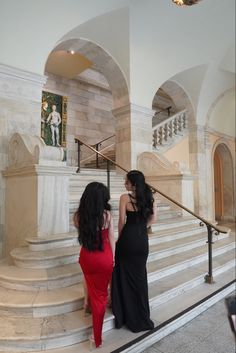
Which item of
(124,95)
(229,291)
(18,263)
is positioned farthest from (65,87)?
(229,291)

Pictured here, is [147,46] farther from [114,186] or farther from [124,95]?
[114,186]

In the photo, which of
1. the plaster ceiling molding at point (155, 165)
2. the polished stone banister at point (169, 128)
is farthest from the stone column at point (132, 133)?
the polished stone banister at point (169, 128)

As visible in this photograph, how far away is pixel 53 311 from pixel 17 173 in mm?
2275

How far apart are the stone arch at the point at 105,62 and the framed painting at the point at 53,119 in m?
2.09

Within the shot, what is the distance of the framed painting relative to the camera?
8091mm

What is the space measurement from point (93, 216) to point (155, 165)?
4684mm

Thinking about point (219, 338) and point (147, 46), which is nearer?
point (219, 338)

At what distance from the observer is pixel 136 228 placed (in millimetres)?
2527

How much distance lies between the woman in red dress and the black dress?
0.24m

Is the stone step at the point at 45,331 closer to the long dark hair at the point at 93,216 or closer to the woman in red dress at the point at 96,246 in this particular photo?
the woman in red dress at the point at 96,246

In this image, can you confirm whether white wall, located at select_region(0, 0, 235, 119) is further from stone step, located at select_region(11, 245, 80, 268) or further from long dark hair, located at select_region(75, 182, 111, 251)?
long dark hair, located at select_region(75, 182, 111, 251)

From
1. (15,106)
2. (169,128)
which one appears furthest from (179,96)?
(15,106)

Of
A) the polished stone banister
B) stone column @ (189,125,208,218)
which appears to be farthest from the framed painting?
stone column @ (189,125,208,218)

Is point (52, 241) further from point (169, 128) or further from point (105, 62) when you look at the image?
point (169, 128)
